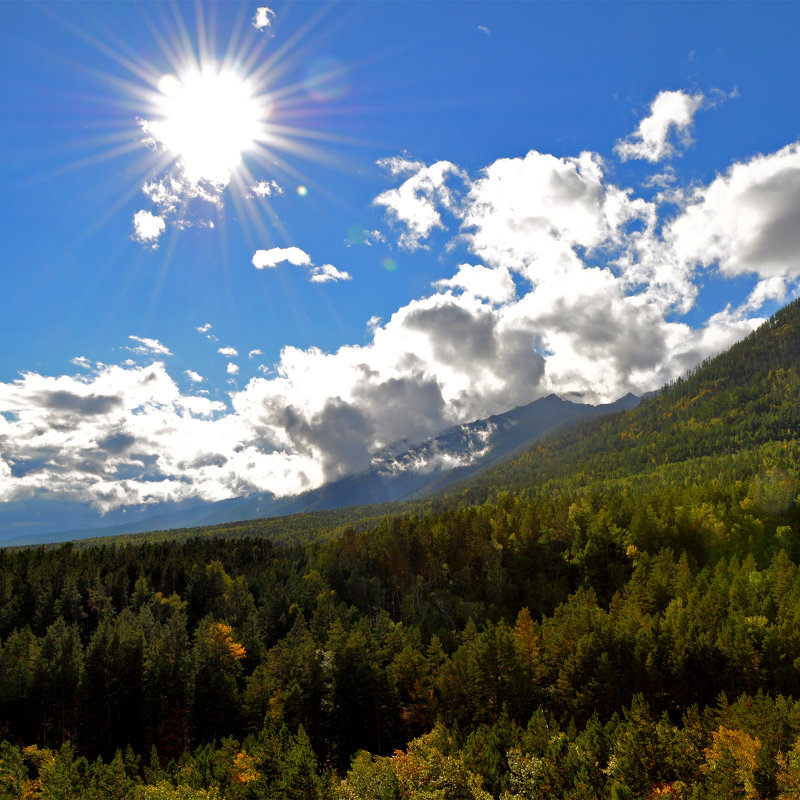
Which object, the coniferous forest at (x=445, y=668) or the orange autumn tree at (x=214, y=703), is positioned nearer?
the coniferous forest at (x=445, y=668)

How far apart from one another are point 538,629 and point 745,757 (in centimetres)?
4585

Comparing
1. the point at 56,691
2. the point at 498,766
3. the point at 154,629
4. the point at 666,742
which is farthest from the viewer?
the point at 154,629

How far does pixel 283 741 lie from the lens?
67.1m

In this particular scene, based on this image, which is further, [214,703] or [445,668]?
[214,703]

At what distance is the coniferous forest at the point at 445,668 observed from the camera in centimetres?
5319

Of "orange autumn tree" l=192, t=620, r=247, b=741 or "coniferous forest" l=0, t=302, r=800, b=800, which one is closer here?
"coniferous forest" l=0, t=302, r=800, b=800

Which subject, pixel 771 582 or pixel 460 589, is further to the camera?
pixel 460 589

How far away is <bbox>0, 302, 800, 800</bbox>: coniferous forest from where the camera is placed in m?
53.2

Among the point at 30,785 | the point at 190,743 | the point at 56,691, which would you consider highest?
the point at 56,691

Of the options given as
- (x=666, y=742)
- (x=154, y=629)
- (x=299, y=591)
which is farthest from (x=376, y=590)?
(x=666, y=742)

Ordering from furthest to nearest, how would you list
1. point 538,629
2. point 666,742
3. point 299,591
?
point 299,591
point 538,629
point 666,742

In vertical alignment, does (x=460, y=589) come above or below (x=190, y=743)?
above

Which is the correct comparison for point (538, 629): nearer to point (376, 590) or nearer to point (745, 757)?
point (745, 757)

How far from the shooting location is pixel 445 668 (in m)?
78.3
